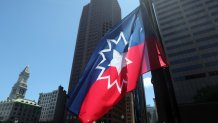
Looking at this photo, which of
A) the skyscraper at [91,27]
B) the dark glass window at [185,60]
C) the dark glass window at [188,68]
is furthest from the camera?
the skyscraper at [91,27]

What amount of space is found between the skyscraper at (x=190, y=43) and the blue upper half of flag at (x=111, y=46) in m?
75.0

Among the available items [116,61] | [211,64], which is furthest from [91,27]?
[116,61]

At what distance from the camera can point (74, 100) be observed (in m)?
6.60

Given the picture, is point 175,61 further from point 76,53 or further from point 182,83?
point 76,53

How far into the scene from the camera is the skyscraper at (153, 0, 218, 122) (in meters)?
86.2

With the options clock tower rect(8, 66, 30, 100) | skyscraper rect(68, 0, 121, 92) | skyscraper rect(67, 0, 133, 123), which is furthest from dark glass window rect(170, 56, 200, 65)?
clock tower rect(8, 66, 30, 100)

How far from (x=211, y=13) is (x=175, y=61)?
30.5 meters

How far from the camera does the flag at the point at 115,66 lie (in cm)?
586

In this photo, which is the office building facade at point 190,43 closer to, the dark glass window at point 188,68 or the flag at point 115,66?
the dark glass window at point 188,68

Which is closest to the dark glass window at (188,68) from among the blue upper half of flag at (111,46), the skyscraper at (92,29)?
the skyscraper at (92,29)

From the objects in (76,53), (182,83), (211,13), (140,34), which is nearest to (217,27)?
(211,13)

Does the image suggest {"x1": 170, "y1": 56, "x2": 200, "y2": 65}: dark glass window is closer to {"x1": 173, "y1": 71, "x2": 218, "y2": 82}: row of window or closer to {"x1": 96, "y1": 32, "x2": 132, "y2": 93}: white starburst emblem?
{"x1": 173, "y1": 71, "x2": 218, "y2": 82}: row of window

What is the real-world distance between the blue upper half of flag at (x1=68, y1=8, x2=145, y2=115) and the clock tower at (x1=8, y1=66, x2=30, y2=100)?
167 metres

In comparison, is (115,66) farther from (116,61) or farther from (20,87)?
(20,87)
